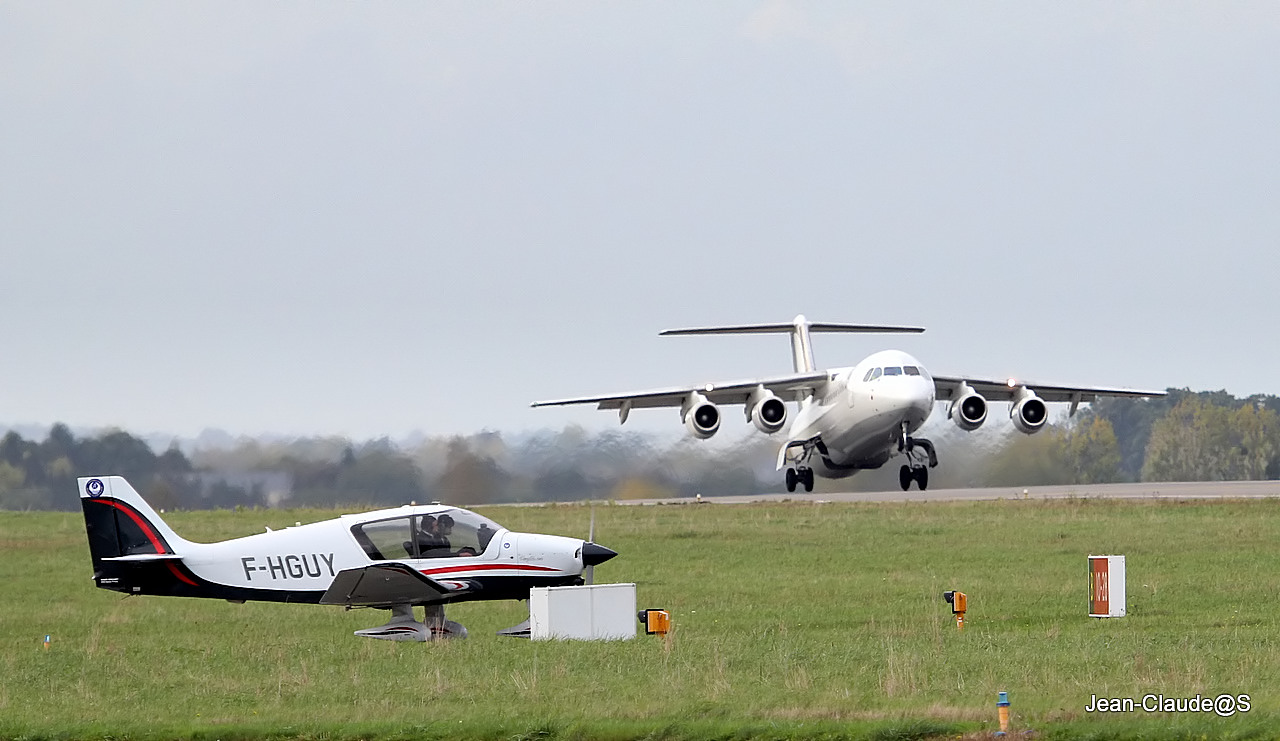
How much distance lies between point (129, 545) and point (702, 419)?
87.3 feet

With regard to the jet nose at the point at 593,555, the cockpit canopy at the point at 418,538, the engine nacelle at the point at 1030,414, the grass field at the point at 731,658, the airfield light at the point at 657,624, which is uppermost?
the engine nacelle at the point at 1030,414

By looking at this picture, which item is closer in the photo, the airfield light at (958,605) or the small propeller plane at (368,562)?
the small propeller plane at (368,562)

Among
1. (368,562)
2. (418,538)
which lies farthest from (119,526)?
(418,538)

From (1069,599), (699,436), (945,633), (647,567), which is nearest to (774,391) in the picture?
(699,436)

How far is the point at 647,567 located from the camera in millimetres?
27203

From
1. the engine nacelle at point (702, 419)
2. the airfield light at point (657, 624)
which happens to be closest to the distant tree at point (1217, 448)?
the engine nacelle at point (702, 419)

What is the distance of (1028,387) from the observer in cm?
4725

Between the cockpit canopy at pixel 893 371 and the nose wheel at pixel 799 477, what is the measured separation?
246 inches

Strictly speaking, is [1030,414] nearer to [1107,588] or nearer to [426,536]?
[1107,588]

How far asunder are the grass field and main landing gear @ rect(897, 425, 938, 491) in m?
12.0

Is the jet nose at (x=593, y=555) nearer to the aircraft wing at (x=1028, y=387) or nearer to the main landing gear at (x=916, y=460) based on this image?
the main landing gear at (x=916, y=460)

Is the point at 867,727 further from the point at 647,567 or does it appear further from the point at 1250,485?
the point at 1250,485

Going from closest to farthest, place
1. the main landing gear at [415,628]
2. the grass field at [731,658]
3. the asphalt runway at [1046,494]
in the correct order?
the grass field at [731,658] → the main landing gear at [415,628] → the asphalt runway at [1046,494]

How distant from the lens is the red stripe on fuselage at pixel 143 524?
17.9 m
